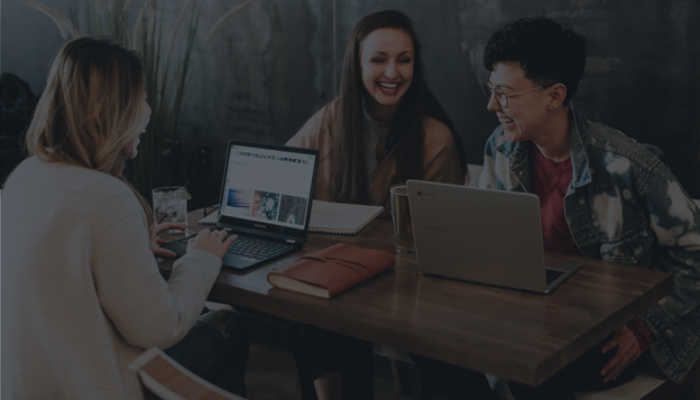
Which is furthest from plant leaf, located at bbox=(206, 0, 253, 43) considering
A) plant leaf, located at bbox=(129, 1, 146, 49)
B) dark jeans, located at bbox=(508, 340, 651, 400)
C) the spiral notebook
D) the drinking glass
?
dark jeans, located at bbox=(508, 340, 651, 400)

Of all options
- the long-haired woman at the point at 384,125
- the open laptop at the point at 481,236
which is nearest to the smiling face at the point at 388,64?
the long-haired woman at the point at 384,125

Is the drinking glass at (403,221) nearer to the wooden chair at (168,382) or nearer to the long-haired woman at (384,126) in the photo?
the long-haired woman at (384,126)

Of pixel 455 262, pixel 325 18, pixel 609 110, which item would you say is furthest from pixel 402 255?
pixel 325 18

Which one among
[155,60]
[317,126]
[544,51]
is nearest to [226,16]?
[155,60]

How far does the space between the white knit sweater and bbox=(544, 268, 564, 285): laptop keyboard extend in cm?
77

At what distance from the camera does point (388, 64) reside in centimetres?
250

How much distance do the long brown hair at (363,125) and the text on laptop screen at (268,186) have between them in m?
0.46

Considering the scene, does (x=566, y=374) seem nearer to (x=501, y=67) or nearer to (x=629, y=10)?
(x=501, y=67)

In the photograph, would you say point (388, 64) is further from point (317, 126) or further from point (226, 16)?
point (226, 16)

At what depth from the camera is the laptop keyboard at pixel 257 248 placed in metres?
1.89

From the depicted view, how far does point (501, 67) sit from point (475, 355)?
100 centimetres

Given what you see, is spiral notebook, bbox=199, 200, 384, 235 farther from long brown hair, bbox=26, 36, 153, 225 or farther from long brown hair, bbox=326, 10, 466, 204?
long brown hair, bbox=26, 36, 153, 225

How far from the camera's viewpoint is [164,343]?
1.52 m

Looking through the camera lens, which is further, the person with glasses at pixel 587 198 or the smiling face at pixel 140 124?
the person with glasses at pixel 587 198
